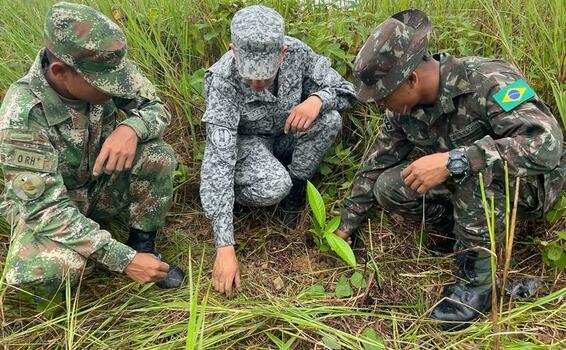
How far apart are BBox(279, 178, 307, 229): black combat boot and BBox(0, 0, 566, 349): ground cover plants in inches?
2.6

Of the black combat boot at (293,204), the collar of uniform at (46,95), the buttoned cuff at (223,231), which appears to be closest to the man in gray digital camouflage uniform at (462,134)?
the black combat boot at (293,204)

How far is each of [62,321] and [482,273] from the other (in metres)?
1.75

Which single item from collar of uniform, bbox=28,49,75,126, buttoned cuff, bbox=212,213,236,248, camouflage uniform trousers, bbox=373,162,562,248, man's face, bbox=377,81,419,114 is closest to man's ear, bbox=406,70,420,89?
man's face, bbox=377,81,419,114

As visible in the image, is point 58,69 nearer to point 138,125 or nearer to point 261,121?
point 138,125

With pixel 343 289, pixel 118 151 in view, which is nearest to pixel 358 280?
pixel 343 289

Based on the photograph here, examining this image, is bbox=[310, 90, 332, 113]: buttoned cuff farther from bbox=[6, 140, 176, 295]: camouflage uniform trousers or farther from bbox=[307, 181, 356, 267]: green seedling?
bbox=[6, 140, 176, 295]: camouflage uniform trousers

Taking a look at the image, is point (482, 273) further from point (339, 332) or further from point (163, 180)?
point (163, 180)

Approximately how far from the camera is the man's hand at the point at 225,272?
7.80ft

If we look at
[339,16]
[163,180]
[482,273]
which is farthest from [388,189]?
[339,16]

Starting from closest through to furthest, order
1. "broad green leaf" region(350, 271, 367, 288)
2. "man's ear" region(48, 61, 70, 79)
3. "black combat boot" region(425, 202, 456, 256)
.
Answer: "man's ear" region(48, 61, 70, 79) → "broad green leaf" region(350, 271, 367, 288) → "black combat boot" region(425, 202, 456, 256)

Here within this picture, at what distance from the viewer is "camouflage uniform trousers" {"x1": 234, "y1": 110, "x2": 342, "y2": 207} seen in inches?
107

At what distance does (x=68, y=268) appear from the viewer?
221 centimetres

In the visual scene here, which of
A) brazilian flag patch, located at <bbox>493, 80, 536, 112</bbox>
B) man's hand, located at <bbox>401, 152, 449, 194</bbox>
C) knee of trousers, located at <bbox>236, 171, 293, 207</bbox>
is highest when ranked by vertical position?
brazilian flag patch, located at <bbox>493, 80, 536, 112</bbox>

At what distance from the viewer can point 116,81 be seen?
217 centimetres
